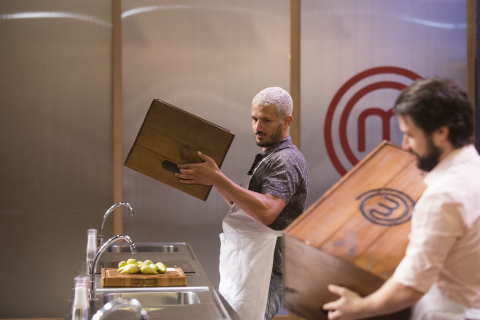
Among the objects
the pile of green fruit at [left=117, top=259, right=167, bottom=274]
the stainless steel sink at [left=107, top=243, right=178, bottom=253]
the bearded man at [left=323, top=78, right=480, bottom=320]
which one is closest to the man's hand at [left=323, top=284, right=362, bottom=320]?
the bearded man at [left=323, top=78, right=480, bottom=320]

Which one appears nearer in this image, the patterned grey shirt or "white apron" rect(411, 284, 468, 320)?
"white apron" rect(411, 284, 468, 320)

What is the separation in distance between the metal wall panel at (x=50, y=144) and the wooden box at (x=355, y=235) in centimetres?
255

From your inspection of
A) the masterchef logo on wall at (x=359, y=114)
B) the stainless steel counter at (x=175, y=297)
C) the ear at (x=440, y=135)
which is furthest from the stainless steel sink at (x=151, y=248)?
the ear at (x=440, y=135)

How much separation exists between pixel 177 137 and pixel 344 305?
3.23 ft

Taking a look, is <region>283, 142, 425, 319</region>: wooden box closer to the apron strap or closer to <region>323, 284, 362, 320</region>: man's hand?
<region>323, 284, 362, 320</region>: man's hand

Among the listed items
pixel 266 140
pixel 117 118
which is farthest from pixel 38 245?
pixel 266 140

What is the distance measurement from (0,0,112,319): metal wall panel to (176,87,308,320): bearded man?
5.62 feet

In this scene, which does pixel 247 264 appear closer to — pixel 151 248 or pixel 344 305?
pixel 344 305

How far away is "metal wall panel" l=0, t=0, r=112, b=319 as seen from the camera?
3287mm

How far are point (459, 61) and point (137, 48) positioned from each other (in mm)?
2331

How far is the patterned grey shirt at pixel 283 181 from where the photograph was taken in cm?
174

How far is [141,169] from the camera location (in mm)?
1850

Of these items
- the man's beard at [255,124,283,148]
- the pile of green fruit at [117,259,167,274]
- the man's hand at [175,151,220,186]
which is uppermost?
the man's beard at [255,124,283,148]

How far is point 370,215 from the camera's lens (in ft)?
3.33
